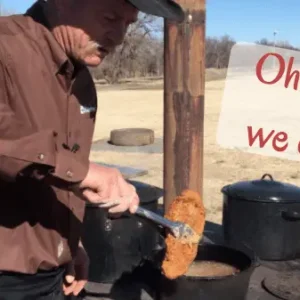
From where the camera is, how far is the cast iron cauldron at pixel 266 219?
15.3 ft

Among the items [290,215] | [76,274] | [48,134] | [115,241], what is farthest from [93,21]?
[290,215]

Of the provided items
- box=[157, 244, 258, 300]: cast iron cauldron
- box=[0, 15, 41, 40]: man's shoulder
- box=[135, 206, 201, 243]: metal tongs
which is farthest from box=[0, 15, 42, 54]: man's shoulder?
box=[157, 244, 258, 300]: cast iron cauldron

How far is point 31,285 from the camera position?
1965 millimetres

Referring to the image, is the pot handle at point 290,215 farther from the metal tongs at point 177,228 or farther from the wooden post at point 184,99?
the metal tongs at point 177,228

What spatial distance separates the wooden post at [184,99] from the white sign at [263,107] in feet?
2.36

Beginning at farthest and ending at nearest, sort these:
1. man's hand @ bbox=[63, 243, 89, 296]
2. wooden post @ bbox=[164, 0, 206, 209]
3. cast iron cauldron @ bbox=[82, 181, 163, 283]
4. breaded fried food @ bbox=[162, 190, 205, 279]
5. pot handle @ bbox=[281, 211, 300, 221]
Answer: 1. pot handle @ bbox=[281, 211, 300, 221]
2. cast iron cauldron @ bbox=[82, 181, 163, 283]
3. wooden post @ bbox=[164, 0, 206, 209]
4. breaded fried food @ bbox=[162, 190, 205, 279]
5. man's hand @ bbox=[63, 243, 89, 296]

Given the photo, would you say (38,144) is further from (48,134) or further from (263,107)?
(263,107)

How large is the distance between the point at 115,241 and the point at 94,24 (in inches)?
112

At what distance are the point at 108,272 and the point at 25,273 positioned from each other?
2.62 meters

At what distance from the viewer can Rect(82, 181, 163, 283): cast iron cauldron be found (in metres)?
4.41

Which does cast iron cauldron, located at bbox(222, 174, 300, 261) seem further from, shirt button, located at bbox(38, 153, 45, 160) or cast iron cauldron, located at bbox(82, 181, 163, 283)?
shirt button, located at bbox(38, 153, 45, 160)

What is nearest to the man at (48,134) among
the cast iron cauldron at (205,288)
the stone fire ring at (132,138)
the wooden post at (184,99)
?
the cast iron cauldron at (205,288)

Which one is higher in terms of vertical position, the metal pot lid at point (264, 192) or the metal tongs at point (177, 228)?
the metal tongs at point (177, 228)

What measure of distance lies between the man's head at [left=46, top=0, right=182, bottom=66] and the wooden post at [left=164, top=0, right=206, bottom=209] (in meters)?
2.33
